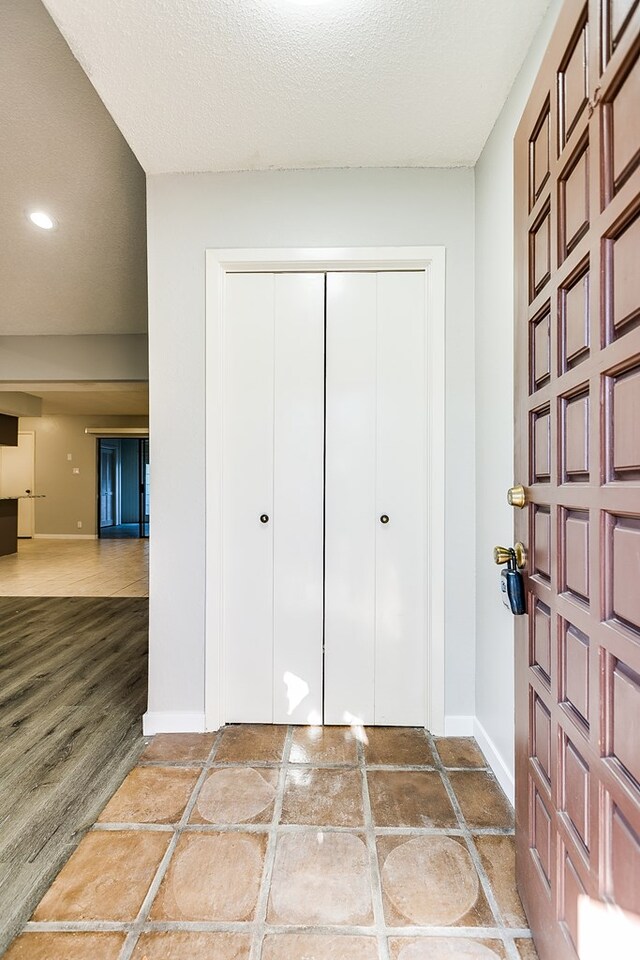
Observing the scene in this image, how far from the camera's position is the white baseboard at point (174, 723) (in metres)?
2.07

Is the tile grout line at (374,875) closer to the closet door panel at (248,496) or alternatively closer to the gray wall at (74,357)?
the closet door panel at (248,496)

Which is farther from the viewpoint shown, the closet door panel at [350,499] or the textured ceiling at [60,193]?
the closet door panel at [350,499]

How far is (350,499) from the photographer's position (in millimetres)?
2090

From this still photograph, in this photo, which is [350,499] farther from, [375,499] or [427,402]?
[427,402]

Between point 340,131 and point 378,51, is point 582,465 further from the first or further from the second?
point 340,131

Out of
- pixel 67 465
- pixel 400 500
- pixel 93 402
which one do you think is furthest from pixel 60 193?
pixel 67 465

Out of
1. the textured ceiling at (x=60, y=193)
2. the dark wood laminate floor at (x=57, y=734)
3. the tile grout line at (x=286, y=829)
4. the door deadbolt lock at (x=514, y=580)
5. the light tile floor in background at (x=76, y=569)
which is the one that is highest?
the textured ceiling at (x=60, y=193)

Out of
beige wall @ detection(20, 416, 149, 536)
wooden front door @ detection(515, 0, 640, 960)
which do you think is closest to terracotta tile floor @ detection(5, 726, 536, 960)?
wooden front door @ detection(515, 0, 640, 960)

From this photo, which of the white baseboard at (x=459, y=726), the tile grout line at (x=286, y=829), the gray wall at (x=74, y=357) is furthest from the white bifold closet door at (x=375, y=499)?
the gray wall at (x=74, y=357)

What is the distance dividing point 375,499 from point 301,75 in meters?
1.53

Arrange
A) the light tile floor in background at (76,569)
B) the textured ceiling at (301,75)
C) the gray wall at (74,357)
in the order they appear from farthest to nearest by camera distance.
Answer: the light tile floor in background at (76,569), the gray wall at (74,357), the textured ceiling at (301,75)

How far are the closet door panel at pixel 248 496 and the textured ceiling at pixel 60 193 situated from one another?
970 millimetres

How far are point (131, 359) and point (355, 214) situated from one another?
349 cm

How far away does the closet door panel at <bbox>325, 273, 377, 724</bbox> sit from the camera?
2.08 meters
